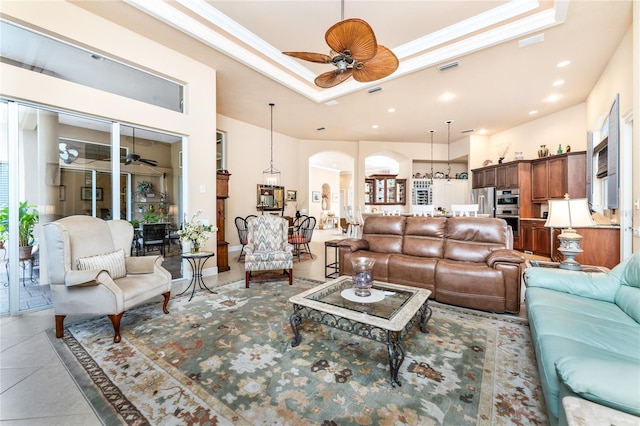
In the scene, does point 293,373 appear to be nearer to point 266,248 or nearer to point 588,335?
point 588,335

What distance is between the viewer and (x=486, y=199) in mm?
7285

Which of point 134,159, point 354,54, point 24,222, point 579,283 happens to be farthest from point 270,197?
point 579,283

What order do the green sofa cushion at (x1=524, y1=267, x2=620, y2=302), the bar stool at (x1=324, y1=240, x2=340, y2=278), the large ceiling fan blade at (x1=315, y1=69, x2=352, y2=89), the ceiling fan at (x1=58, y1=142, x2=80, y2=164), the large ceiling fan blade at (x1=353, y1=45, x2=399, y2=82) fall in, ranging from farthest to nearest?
the bar stool at (x1=324, y1=240, x2=340, y2=278), the ceiling fan at (x1=58, y1=142, x2=80, y2=164), the large ceiling fan blade at (x1=315, y1=69, x2=352, y2=89), the large ceiling fan blade at (x1=353, y1=45, x2=399, y2=82), the green sofa cushion at (x1=524, y1=267, x2=620, y2=302)

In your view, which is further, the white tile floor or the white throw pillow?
the white throw pillow

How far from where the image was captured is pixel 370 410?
4.82ft

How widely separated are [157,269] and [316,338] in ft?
6.34

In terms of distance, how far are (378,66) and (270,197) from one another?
17.4 feet

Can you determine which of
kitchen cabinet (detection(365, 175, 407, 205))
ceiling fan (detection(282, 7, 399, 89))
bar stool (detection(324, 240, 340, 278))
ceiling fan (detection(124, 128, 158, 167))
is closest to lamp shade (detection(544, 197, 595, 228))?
ceiling fan (detection(282, 7, 399, 89))

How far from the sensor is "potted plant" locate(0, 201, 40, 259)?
282 centimetres

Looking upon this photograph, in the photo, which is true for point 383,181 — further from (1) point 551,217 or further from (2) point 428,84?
(1) point 551,217

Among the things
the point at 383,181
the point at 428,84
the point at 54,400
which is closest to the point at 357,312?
the point at 54,400

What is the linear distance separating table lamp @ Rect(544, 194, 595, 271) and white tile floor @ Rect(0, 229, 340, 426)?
400cm

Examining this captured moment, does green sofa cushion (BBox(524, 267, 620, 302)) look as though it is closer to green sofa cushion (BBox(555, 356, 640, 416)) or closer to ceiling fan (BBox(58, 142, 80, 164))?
green sofa cushion (BBox(555, 356, 640, 416))

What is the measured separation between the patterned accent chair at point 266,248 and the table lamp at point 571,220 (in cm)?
320
